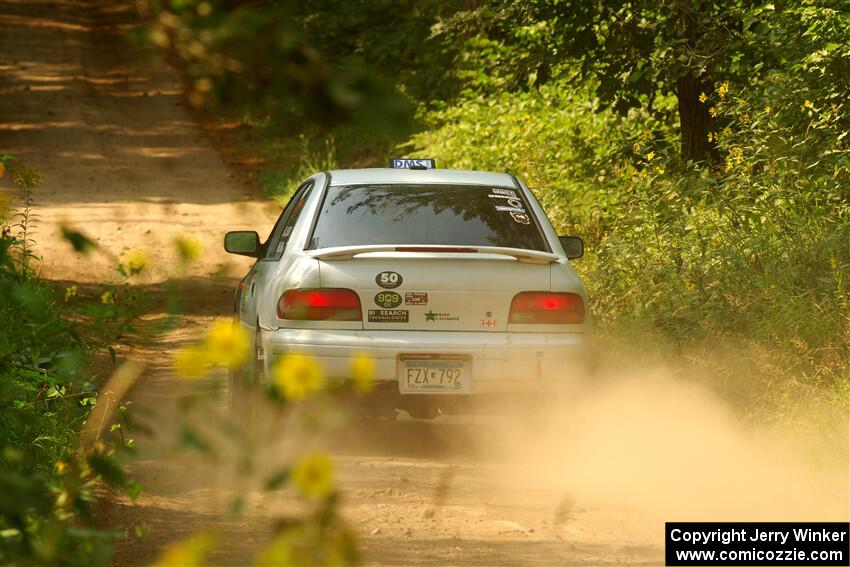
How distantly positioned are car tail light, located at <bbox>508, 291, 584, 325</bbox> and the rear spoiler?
0.20m

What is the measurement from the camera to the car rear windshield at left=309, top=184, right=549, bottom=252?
7785 mm

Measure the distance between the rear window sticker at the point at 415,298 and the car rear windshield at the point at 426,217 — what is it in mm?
419

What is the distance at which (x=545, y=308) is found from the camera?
24.6 ft

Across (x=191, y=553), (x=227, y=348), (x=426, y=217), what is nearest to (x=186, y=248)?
(x=227, y=348)

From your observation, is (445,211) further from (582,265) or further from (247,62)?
(247,62)

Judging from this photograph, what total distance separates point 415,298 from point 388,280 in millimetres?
175

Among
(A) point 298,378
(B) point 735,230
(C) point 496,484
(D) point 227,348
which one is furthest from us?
(B) point 735,230

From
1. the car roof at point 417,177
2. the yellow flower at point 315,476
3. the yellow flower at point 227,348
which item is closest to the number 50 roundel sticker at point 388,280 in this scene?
the car roof at point 417,177

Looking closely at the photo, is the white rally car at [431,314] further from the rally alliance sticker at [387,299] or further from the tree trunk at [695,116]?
the tree trunk at [695,116]

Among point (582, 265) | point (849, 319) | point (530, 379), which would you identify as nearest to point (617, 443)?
point (530, 379)

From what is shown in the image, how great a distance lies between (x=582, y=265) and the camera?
12.1 m

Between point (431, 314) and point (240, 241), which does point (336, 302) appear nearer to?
point (431, 314)

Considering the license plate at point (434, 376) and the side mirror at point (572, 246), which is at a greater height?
the side mirror at point (572, 246)

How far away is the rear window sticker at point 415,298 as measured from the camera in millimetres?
Answer: 7383
